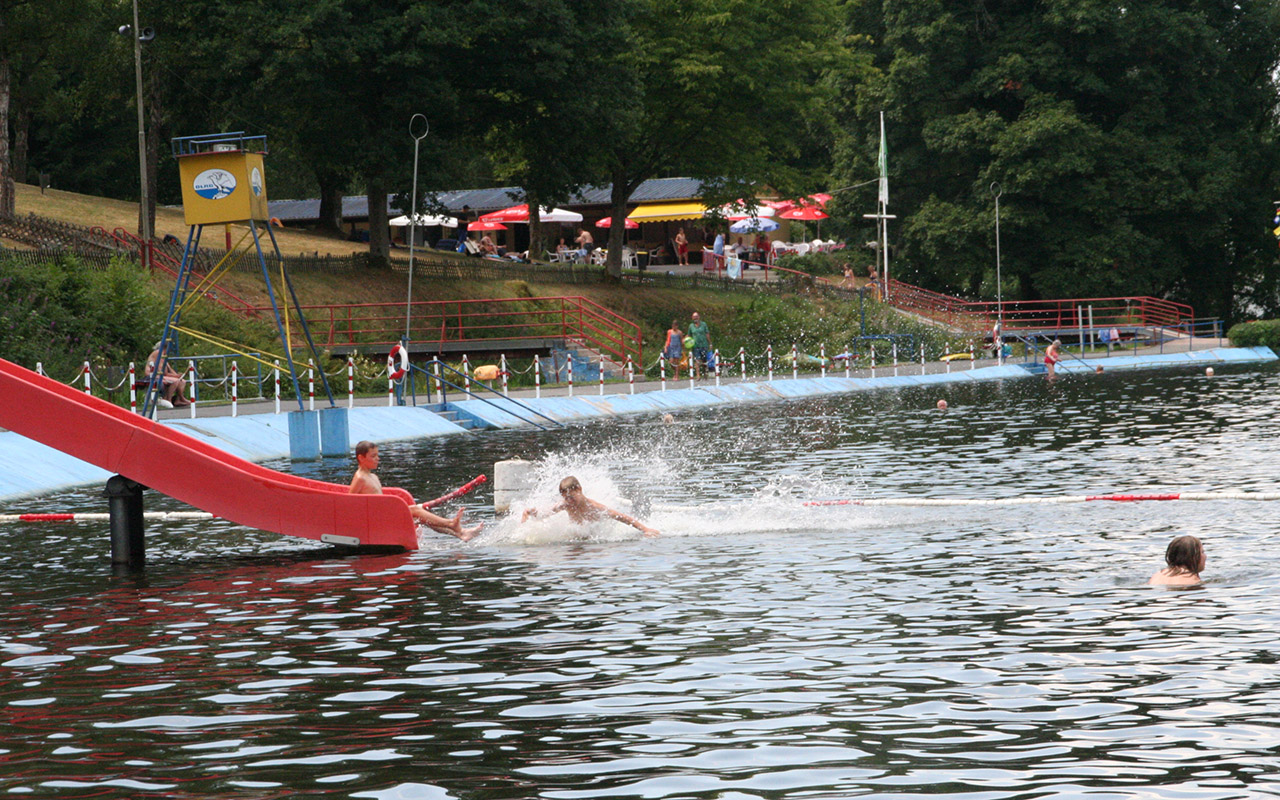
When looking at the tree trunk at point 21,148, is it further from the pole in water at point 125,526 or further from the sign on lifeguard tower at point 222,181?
the pole in water at point 125,526

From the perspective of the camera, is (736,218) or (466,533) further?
(736,218)

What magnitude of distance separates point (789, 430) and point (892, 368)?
22.2m

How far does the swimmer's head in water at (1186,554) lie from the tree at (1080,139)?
54432 mm

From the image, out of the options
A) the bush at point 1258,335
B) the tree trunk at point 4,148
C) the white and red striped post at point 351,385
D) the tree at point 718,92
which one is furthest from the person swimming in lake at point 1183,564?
the bush at point 1258,335

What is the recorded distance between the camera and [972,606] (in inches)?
453

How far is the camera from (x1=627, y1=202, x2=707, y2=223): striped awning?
72.3 m

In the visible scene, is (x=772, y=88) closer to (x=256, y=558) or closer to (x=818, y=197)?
(x=818, y=197)

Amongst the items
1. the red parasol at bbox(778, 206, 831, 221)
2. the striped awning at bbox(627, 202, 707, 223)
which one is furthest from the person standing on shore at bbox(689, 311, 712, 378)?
the red parasol at bbox(778, 206, 831, 221)

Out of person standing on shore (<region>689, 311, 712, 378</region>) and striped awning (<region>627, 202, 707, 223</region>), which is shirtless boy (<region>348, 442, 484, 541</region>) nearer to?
person standing on shore (<region>689, 311, 712, 378</region>)

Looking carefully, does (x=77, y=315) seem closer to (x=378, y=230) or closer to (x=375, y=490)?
(x=378, y=230)

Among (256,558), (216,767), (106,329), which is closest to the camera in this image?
(216,767)

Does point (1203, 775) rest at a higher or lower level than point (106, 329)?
lower

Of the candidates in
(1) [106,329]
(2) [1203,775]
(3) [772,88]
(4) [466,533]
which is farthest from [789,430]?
(3) [772,88]

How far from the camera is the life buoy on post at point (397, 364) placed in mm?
31984
